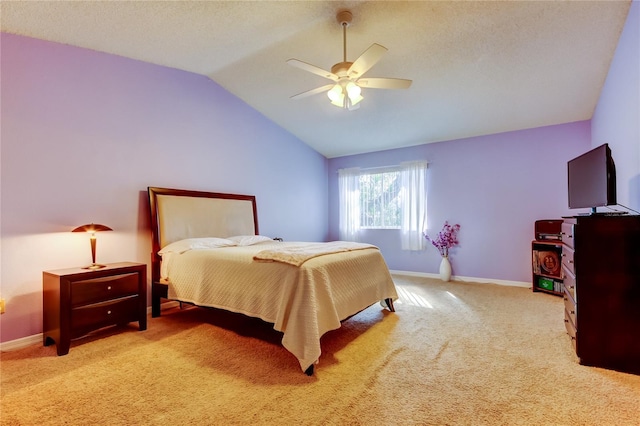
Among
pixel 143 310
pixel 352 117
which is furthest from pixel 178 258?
pixel 352 117

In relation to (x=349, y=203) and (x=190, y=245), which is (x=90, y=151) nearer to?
(x=190, y=245)

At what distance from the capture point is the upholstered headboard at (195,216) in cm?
346

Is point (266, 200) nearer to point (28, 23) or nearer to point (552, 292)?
point (28, 23)

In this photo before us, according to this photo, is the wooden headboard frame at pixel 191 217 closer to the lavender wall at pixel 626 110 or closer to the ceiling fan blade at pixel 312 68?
the ceiling fan blade at pixel 312 68

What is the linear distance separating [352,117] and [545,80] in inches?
95.8

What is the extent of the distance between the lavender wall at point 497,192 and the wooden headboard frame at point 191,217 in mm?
3039

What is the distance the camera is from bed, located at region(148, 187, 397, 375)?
2.17 m

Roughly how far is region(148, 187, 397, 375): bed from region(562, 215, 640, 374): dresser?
162cm

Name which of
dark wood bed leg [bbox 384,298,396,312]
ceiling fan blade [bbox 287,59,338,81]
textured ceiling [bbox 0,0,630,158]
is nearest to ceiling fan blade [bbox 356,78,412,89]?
ceiling fan blade [bbox 287,59,338,81]

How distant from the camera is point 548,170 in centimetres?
438

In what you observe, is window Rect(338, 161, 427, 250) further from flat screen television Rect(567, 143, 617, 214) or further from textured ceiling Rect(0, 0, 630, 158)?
flat screen television Rect(567, 143, 617, 214)

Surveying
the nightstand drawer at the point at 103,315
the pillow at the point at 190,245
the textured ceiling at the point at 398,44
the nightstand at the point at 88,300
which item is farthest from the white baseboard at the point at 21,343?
the textured ceiling at the point at 398,44

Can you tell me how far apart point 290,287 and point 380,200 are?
3976 mm

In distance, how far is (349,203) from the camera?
6141 mm
